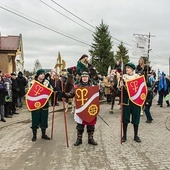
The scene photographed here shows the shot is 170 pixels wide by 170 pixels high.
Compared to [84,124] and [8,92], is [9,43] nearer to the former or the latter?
[8,92]

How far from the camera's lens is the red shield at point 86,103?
724 cm

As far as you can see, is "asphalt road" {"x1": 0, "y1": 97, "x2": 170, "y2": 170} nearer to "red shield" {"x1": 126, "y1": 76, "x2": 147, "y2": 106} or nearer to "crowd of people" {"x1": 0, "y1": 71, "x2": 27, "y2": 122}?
"red shield" {"x1": 126, "y1": 76, "x2": 147, "y2": 106}

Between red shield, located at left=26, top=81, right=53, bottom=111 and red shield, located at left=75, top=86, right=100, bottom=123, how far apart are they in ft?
3.49

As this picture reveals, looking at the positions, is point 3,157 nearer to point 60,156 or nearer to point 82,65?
point 60,156

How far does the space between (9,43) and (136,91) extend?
27.1m

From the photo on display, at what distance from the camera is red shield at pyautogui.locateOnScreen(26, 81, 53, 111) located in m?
7.80

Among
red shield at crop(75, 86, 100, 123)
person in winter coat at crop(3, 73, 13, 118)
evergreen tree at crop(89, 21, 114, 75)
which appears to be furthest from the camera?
evergreen tree at crop(89, 21, 114, 75)

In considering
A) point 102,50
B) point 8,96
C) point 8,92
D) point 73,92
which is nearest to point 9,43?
point 102,50

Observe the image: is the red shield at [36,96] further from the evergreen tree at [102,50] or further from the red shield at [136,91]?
the evergreen tree at [102,50]

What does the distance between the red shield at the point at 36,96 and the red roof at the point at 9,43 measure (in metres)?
21.9

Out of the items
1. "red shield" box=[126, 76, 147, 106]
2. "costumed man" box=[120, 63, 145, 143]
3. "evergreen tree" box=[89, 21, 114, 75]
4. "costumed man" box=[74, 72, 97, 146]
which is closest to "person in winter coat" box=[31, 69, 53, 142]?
"costumed man" box=[74, 72, 97, 146]

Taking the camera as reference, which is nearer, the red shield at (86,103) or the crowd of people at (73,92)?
the red shield at (86,103)

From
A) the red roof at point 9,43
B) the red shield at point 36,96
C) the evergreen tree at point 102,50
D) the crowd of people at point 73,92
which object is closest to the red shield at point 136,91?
the crowd of people at point 73,92

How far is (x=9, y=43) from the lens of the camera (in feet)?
107
